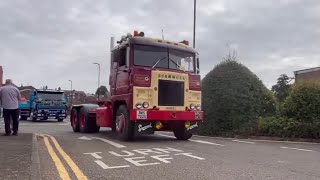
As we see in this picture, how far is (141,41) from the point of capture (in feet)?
46.0

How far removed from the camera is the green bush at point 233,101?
17.5 m

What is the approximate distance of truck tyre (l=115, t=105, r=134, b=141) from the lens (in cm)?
1365

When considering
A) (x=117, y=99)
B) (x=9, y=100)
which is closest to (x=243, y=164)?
(x=117, y=99)

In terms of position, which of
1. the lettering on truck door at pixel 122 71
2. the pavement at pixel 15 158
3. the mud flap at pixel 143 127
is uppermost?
the lettering on truck door at pixel 122 71

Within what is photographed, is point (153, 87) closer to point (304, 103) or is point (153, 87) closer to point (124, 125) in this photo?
point (124, 125)

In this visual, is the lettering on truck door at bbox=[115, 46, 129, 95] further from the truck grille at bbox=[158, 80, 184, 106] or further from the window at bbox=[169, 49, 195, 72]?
the window at bbox=[169, 49, 195, 72]

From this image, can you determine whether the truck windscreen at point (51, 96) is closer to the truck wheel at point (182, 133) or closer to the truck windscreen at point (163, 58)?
the truck wheel at point (182, 133)

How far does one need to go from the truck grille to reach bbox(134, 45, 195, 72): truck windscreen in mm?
617

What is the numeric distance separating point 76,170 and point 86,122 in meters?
10.5

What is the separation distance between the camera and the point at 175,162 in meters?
9.05

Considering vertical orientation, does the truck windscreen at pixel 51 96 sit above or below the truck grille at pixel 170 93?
above

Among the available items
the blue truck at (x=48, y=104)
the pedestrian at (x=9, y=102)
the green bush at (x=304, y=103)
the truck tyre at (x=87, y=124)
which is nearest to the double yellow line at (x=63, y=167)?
the pedestrian at (x=9, y=102)

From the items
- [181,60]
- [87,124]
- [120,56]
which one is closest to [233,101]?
[181,60]

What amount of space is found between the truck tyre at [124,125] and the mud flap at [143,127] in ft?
0.51
